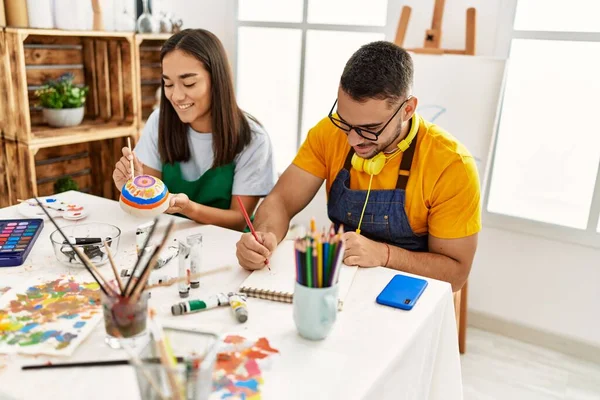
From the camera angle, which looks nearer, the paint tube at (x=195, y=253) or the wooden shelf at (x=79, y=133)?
the paint tube at (x=195, y=253)

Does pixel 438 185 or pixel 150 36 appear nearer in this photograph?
pixel 438 185

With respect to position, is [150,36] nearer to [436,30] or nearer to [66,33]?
[66,33]

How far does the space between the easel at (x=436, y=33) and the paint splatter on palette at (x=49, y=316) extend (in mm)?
1788

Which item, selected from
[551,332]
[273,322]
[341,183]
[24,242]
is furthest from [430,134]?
[551,332]

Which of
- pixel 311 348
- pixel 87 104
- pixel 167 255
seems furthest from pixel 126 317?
pixel 87 104

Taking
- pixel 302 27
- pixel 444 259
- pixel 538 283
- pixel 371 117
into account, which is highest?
pixel 302 27

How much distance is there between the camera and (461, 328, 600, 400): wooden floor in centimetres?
213

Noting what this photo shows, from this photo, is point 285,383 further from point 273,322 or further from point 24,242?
point 24,242

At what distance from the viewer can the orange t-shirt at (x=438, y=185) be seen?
1.51 m

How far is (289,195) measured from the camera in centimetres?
177

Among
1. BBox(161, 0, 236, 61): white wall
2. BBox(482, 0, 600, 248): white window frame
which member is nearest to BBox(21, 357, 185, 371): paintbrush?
BBox(482, 0, 600, 248): white window frame

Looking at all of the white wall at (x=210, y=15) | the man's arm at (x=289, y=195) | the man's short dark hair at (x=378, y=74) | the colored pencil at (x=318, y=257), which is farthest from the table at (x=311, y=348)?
the white wall at (x=210, y=15)

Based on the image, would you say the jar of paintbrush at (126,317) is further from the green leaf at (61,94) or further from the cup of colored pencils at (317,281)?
the green leaf at (61,94)

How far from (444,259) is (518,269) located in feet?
3.72
